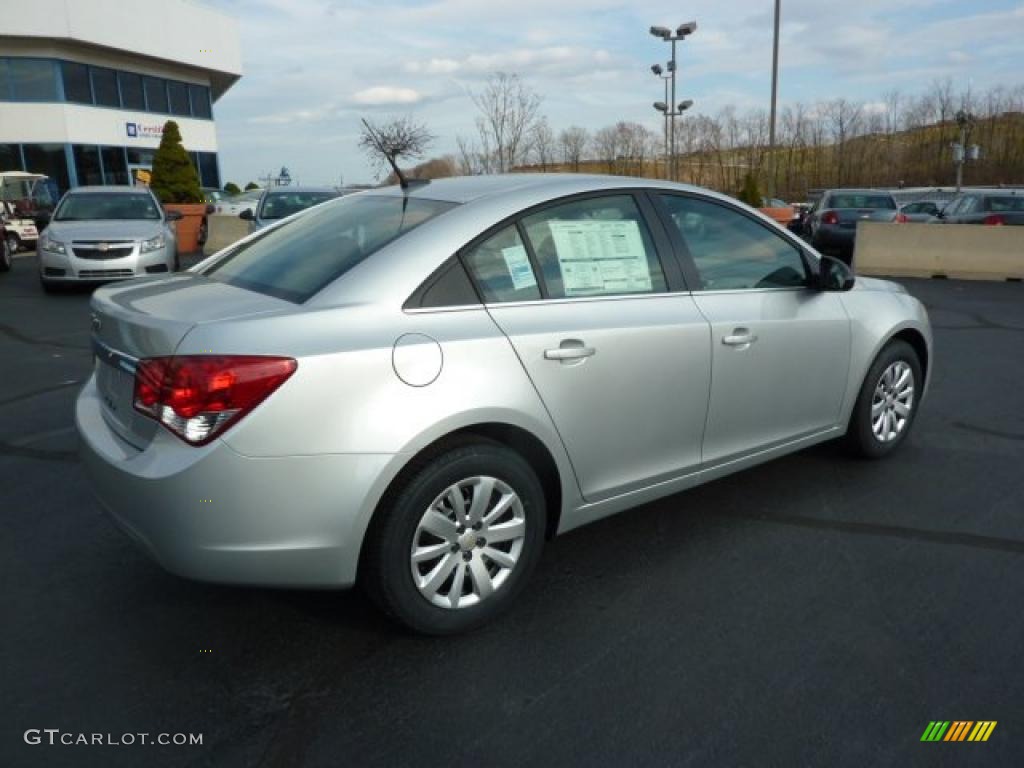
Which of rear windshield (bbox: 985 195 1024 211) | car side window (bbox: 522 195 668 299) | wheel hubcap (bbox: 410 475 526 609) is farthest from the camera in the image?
rear windshield (bbox: 985 195 1024 211)

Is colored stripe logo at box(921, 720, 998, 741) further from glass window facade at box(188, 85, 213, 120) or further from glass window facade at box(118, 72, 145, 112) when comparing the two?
glass window facade at box(188, 85, 213, 120)

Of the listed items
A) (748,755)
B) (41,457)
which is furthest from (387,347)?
(41,457)

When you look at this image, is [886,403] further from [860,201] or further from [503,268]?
[860,201]

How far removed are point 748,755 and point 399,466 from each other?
4.40ft

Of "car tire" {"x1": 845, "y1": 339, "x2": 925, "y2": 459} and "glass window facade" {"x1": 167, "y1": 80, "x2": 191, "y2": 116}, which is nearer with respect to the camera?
"car tire" {"x1": 845, "y1": 339, "x2": 925, "y2": 459}

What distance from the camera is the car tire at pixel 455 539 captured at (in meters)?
2.76

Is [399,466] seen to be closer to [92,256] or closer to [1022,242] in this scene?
[92,256]

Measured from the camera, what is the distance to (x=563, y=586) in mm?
3383

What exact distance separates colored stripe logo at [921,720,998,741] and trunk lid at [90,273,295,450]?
7.79ft

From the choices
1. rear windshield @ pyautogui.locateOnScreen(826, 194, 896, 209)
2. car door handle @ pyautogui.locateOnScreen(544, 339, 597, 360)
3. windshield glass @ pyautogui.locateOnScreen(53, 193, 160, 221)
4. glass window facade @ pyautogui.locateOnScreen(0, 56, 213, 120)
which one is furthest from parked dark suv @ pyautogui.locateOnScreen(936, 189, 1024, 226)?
glass window facade @ pyautogui.locateOnScreen(0, 56, 213, 120)

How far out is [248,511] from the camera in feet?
8.38

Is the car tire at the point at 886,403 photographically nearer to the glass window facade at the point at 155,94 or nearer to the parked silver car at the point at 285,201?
the parked silver car at the point at 285,201

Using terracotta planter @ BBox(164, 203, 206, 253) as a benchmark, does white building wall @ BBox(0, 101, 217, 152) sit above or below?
above

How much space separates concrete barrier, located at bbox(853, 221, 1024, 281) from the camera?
1360 centimetres
